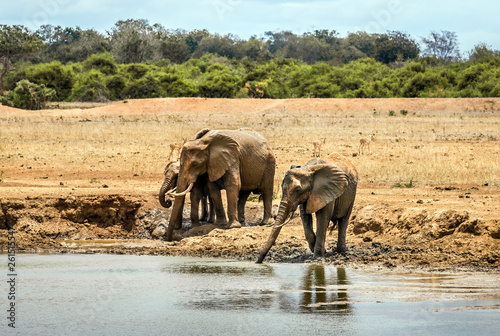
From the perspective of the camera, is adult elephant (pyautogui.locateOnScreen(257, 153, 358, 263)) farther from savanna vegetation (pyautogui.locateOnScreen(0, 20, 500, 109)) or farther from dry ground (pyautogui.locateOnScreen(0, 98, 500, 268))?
savanna vegetation (pyautogui.locateOnScreen(0, 20, 500, 109))

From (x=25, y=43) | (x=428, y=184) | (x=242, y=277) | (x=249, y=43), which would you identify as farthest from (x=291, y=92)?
(x=249, y=43)

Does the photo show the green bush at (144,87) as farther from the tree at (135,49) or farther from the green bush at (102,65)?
the tree at (135,49)

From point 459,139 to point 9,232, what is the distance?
20.0m

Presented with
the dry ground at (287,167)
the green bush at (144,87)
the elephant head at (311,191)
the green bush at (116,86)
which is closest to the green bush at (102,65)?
the green bush at (116,86)

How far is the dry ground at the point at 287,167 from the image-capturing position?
44.8 ft

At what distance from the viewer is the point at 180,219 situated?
16.2 m

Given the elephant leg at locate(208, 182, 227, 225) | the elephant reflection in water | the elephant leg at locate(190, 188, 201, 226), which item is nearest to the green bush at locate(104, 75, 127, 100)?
the elephant leg at locate(190, 188, 201, 226)

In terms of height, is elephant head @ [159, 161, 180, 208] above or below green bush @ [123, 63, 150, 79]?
below

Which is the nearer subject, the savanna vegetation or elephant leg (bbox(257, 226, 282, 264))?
elephant leg (bbox(257, 226, 282, 264))

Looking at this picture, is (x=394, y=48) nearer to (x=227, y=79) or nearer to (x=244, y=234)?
(x=227, y=79)

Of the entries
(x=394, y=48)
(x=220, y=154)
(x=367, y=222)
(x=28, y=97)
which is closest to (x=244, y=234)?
(x=220, y=154)

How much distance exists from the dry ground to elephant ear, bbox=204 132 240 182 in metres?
1.24

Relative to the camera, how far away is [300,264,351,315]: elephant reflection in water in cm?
929

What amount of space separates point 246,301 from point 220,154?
6006 millimetres
